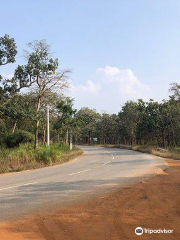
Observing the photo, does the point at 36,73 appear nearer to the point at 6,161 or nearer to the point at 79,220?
the point at 6,161

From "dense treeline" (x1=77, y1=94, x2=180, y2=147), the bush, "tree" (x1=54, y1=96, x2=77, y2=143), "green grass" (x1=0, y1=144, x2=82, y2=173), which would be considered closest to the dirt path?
"green grass" (x1=0, y1=144, x2=82, y2=173)

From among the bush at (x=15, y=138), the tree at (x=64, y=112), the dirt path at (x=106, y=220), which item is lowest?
the dirt path at (x=106, y=220)

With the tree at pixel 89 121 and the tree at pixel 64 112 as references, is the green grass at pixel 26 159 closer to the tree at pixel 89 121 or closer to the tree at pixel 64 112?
the tree at pixel 64 112

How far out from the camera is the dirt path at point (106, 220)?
5605 millimetres

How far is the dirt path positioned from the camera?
5605 mm

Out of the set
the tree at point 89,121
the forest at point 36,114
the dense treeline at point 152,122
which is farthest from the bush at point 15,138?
the tree at point 89,121

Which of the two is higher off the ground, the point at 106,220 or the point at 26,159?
the point at 26,159

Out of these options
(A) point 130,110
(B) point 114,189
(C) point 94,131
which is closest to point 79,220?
(B) point 114,189

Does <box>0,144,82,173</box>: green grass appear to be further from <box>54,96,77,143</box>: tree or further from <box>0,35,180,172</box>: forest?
<box>54,96,77,143</box>: tree

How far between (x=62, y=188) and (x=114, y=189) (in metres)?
2.17

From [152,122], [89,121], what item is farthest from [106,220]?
[89,121]

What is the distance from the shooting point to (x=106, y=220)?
662 cm

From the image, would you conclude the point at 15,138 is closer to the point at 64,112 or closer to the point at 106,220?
the point at 64,112

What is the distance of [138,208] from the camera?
776 centimetres
